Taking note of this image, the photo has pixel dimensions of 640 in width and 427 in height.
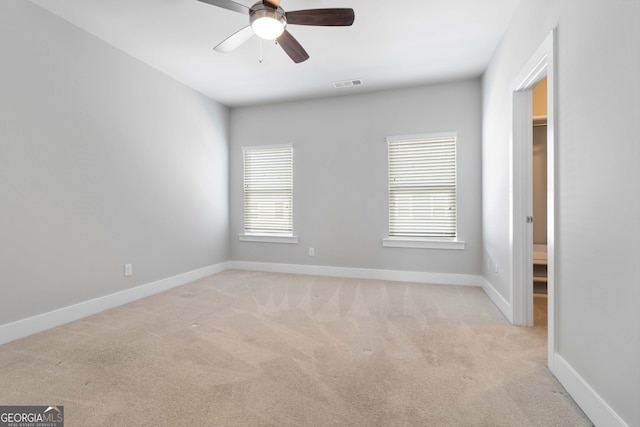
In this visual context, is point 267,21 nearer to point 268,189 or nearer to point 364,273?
point 268,189

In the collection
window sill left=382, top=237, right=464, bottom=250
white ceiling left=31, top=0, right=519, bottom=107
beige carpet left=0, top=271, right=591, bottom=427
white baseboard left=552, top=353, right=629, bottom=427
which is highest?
white ceiling left=31, top=0, right=519, bottom=107

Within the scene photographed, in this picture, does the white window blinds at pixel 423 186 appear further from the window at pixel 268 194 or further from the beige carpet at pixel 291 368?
the window at pixel 268 194

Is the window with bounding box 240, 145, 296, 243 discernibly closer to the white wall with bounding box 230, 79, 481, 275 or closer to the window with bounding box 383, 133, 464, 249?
the white wall with bounding box 230, 79, 481, 275

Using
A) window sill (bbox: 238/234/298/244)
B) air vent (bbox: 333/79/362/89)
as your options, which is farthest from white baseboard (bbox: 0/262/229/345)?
air vent (bbox: 333/79/362/89)

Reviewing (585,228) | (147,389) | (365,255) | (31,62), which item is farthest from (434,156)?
(31,62)

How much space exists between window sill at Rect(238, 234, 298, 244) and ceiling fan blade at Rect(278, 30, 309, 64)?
9.28ft

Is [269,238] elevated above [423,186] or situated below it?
below

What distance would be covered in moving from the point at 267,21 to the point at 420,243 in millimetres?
3329

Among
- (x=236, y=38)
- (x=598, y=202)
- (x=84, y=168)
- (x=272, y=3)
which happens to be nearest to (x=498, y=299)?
(x=598, y=202)

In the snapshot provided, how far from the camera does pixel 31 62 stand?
2.63 m

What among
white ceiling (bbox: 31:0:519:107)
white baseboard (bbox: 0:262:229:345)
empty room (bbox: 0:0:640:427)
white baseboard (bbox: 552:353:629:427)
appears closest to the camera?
white baseboard (bbox: 552:353:629:427)

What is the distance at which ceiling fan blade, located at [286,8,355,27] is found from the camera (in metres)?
2.13

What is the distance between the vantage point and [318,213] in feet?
15.9

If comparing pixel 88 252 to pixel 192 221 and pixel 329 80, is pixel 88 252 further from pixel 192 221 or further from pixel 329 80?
pixel 329 80
